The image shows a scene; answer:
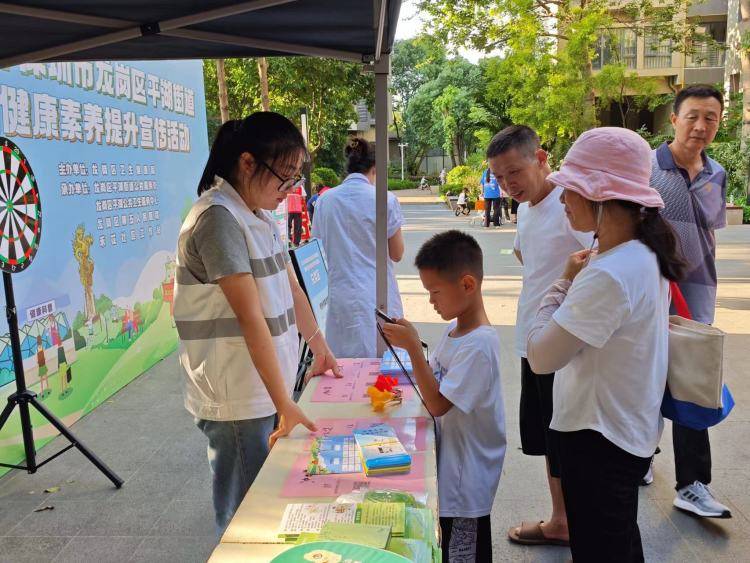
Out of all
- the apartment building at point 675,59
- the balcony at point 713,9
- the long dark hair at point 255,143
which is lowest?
the long dark hair at point 255,143

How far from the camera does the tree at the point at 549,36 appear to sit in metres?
16.4

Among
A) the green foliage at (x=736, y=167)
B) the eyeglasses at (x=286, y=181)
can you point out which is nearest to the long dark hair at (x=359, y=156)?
the eyeglasses at (x=286, y=181)

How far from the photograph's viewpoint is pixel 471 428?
1.97 metres

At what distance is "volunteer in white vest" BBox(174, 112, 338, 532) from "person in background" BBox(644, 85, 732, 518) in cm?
175

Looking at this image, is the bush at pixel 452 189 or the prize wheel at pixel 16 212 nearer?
the prize wheel at pixel 16 212

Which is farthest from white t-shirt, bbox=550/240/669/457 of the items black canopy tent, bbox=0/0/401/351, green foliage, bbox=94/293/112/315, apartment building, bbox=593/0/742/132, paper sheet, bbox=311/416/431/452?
apartment building, bbox=593/0/742/132

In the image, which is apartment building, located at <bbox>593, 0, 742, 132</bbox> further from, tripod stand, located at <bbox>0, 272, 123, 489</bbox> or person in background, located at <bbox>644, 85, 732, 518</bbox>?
tripod stand, located at <bbox>0, 272, 123, 489</bbox>

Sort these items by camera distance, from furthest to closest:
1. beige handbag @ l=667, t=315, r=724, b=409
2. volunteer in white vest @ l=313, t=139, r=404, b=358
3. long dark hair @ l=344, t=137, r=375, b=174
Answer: long dark hair @ l=344, t=137, r=375, b=174
volunteer in white vest @ l=313, t=139, r=404, b=358
beige handbag @ l=667, t=315, r=724, b=409

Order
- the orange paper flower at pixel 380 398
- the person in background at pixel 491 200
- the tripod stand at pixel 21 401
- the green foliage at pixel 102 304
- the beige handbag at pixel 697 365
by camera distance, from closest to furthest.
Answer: the beige handbag at pixel 697 365 < the orange paper flower at pixel 380 398 < the tripod stand at pixel 21 401 < the green foliage at pixel 102 304 < the person in background at pixel 491 200

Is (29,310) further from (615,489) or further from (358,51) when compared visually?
(615,489)

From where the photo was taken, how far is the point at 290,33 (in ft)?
8.49

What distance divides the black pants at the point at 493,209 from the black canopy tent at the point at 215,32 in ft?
43.2

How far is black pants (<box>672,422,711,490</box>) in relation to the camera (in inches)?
114

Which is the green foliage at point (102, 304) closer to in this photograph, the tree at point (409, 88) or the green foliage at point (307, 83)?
the green foliage at point (307, 83)
